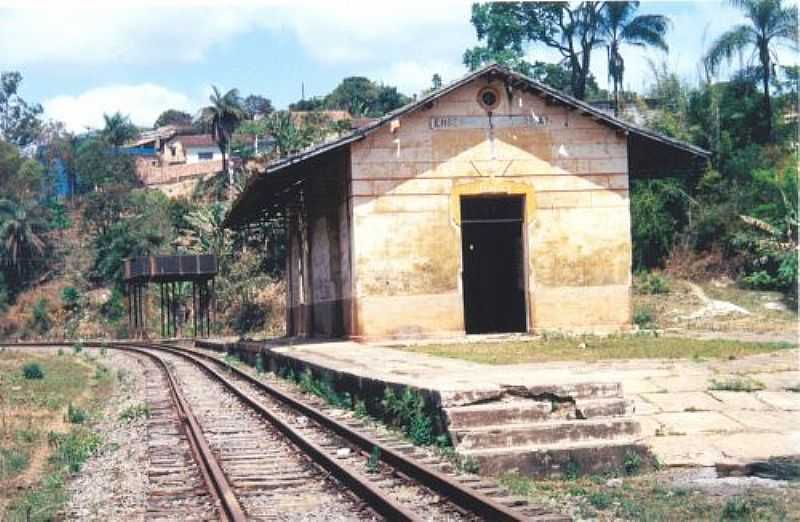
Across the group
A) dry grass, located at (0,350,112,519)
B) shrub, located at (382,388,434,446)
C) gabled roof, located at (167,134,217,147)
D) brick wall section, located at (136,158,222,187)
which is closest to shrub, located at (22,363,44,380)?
dry grass, located at (0,350,112,519)

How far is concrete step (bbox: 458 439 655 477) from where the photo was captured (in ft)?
28.6

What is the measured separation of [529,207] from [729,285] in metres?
11.2

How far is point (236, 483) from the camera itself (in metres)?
8.76

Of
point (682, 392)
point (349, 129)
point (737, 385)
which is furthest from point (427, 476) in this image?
point (349, 129)

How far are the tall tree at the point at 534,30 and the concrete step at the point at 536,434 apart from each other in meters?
44.2

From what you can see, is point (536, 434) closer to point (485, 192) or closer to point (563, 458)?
point (563, 458)

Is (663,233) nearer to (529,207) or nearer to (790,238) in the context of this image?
(790,238)

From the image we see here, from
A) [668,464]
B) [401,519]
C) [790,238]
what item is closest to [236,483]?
[401,519]

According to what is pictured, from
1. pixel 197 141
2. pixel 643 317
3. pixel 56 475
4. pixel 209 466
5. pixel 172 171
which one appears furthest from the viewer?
pixel 197 141

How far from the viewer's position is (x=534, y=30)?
54.2 meters

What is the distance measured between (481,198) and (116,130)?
76.0 meters

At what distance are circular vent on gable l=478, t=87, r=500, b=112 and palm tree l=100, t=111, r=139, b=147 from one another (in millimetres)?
75326

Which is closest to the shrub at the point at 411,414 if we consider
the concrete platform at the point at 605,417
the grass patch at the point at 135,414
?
the concrete platform at the point at 605,417

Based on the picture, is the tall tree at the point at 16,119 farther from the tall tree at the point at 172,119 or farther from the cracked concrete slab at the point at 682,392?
the cracked concrete slab at the point at 682,392
